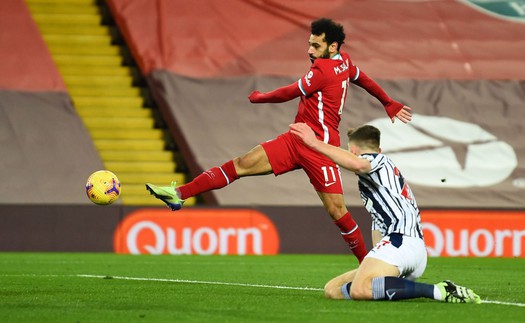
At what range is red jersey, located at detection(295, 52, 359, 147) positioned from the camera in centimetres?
884

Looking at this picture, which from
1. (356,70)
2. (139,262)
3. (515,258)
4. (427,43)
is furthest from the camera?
(427,43)

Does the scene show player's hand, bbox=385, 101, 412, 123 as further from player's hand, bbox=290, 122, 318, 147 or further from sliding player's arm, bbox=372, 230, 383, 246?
player's hand, bbox=290, 122, 318, 147

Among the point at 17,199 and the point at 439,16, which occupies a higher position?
the point at 439,16

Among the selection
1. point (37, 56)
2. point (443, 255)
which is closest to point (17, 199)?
point (37, 56)

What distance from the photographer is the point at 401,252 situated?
691 centimetres

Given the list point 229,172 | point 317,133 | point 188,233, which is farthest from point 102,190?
point 188,233

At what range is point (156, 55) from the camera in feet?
56.0

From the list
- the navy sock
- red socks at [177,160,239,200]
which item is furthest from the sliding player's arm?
red socks at [177,160,239,200]

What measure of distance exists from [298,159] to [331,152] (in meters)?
2.09

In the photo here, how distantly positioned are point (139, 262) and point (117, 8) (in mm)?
6406

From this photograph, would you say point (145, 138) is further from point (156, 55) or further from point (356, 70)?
point (356, 70)

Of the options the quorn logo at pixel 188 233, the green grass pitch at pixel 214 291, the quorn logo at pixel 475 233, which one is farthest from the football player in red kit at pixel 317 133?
the quorn logo at pixel 475 233

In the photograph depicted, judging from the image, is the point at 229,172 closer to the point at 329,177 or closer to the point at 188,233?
the point at 329,177

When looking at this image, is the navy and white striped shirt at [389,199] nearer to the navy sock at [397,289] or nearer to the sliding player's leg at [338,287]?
the navy sock at [397,289]
